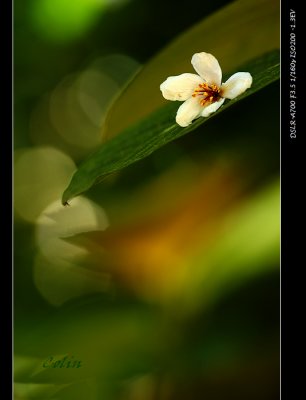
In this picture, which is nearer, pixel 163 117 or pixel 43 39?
pixel 163 117

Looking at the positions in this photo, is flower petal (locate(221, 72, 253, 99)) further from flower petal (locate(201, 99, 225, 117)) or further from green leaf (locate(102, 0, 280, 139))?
green leaf (locate(102, 0, 280, 139))

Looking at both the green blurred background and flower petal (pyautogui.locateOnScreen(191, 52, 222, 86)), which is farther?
the green blurred background

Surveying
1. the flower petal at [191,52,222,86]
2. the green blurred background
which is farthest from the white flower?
the green blurred background

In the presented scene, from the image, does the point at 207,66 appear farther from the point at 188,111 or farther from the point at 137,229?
the point at 137,229

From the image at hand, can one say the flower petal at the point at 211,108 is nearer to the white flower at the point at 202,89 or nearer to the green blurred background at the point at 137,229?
the white flower at the point at 202,89
